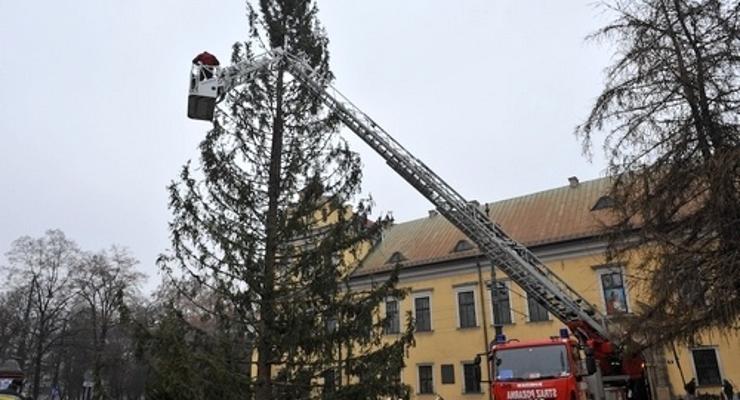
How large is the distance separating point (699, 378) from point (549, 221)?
9.15 meters

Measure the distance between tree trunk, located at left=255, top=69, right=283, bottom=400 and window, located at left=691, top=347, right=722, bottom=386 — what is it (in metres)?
19.4

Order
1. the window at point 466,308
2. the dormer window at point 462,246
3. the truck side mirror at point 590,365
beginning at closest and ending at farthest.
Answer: the truck side mirror at point 590,365 < the window at point 466,308 < the dormer window at point 462,246

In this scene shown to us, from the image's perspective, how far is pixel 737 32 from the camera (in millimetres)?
9344

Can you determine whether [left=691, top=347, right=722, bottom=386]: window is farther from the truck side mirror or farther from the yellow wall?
the truck side mirror

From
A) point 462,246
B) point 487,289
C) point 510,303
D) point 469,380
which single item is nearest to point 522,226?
point 462,246

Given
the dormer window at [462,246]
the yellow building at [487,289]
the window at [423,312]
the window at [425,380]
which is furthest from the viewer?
the window at [423,312]

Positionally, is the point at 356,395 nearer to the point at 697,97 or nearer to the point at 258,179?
the point at 258,179

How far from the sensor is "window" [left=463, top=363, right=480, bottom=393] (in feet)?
88.6

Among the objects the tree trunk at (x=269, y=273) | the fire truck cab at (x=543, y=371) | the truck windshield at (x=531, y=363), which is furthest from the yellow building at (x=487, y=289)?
the tree trunk at (x=269, y=273)

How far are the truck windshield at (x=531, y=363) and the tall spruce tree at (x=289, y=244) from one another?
2704mm

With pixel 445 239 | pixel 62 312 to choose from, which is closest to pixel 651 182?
pixel 445 239

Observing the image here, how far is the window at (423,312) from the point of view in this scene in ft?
97.4

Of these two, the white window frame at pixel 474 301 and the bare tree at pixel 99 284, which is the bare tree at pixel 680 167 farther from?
the bare tree at pixel 99 284

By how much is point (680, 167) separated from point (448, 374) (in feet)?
67.9
